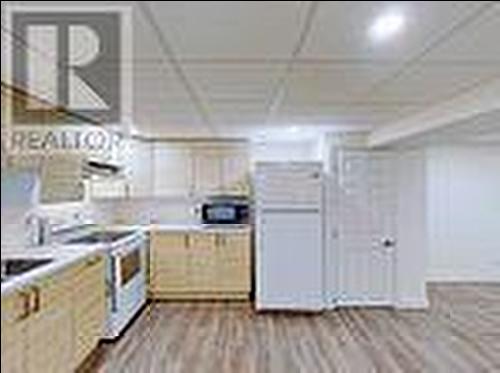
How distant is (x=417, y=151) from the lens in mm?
8266

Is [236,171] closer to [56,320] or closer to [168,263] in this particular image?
[168,263]

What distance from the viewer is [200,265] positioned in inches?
343

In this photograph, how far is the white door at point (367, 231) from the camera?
324 inches

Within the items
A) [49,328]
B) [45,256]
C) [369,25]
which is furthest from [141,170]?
[369,25]

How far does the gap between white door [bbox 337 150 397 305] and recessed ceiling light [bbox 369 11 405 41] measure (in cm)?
540

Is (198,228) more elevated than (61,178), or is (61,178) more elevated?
(61,178)

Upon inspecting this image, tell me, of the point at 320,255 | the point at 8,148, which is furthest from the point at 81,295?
the point at 320,255

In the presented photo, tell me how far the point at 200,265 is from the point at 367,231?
2153 millimetres

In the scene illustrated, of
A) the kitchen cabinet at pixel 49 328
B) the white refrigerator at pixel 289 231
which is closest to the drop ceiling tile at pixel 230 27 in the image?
the kitchen cabinet at pixel 49 328

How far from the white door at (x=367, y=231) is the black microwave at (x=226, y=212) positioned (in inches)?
57.8

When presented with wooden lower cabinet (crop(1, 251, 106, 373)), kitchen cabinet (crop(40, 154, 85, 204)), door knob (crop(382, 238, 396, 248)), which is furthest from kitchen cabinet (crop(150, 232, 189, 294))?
wooden lower cabinet (crop(1, 251, 106, 373))

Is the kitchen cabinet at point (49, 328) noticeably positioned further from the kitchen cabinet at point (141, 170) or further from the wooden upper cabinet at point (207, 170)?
the wooden upper cabinet at point (207, 170)

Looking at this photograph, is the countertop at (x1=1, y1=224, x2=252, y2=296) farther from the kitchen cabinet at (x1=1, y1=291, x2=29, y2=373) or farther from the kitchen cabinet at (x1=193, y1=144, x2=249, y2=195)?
the kitchen cabinet at (x1=193, y1=144, x2=249, y2=195)

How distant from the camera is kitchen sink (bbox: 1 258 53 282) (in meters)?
4.19
